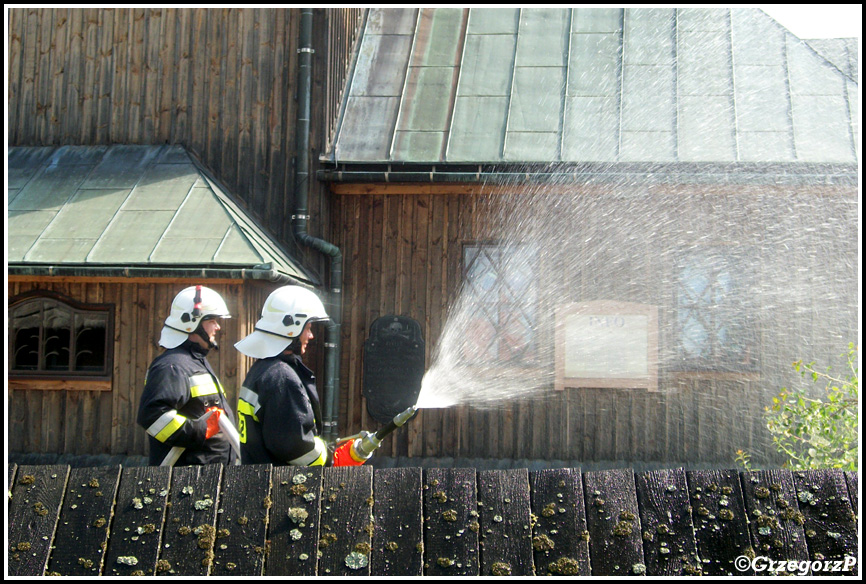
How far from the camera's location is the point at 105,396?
26.1 feet

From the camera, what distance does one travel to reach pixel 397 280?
28.3ft

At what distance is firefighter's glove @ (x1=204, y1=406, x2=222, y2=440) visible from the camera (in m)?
4.97

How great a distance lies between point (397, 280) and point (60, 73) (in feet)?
15.1

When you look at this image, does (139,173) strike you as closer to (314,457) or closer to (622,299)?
(314,457)

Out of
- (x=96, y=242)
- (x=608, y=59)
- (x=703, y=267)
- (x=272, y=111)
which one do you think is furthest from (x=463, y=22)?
(x=96, y=242)

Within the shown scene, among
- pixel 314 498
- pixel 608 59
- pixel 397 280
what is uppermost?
pixel 608 59

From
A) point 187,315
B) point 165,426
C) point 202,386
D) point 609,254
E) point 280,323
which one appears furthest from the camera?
point 609,254

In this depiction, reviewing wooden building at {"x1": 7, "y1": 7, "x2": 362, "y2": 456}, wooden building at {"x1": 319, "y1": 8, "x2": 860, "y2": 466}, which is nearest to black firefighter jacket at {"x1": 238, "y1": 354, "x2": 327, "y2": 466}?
wooden building at {"x1": 7, "y1": 7, "x2": 362, "y2": 456}

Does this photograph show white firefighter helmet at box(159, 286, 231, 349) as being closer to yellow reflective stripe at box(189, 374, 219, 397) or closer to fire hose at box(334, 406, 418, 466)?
yellow reflective stripe at box(189, 374, 219, 397)

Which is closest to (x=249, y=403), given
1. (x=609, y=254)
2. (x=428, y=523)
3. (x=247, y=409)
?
(x=247, y=409)

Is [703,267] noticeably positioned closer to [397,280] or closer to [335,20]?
[397,280]

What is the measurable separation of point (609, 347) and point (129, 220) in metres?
5.22

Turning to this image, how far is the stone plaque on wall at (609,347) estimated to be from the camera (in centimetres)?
841

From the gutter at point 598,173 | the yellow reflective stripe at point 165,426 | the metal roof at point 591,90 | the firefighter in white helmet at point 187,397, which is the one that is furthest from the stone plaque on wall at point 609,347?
the yellow reflective stripe at point 165,426
